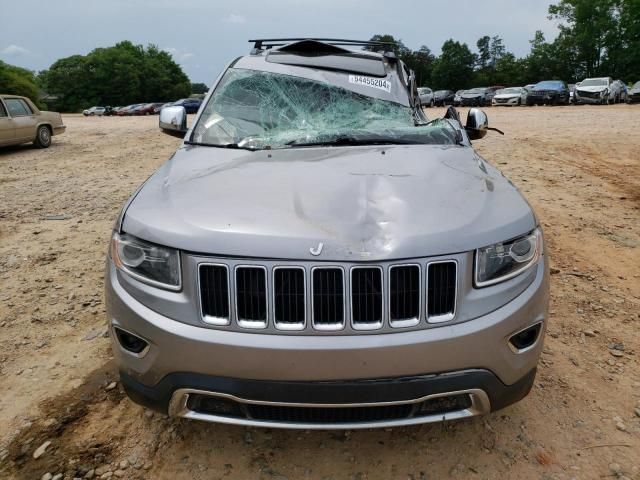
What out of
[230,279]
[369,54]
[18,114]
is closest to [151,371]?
[230,279]

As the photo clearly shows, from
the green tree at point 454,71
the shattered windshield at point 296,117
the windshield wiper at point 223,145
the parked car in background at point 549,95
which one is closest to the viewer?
the windshield wiper at point 223,145

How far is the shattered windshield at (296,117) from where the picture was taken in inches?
111

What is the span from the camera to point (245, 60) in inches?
147

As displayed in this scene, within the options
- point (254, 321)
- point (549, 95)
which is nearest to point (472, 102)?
point (549, 95)

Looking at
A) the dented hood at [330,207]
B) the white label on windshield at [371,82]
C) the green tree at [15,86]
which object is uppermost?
the green tree at [15,86]

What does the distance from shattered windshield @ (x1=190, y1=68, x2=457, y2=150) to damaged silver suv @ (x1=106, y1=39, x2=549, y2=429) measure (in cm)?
79

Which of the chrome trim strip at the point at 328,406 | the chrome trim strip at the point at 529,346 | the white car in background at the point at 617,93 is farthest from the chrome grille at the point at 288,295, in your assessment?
the white car in background at the point at 617,93

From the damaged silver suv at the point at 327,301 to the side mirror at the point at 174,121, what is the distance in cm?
150

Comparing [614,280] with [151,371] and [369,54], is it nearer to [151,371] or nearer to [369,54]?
[369,54]

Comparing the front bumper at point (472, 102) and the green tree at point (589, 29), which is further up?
the green tree at point (589, 29)

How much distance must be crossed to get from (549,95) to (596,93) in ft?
8.03

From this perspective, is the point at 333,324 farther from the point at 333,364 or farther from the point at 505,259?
the point at 505,259

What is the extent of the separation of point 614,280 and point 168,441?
329cm

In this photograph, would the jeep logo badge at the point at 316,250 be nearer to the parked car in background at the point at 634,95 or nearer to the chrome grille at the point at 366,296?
the chrome grille at the point at 366,296
